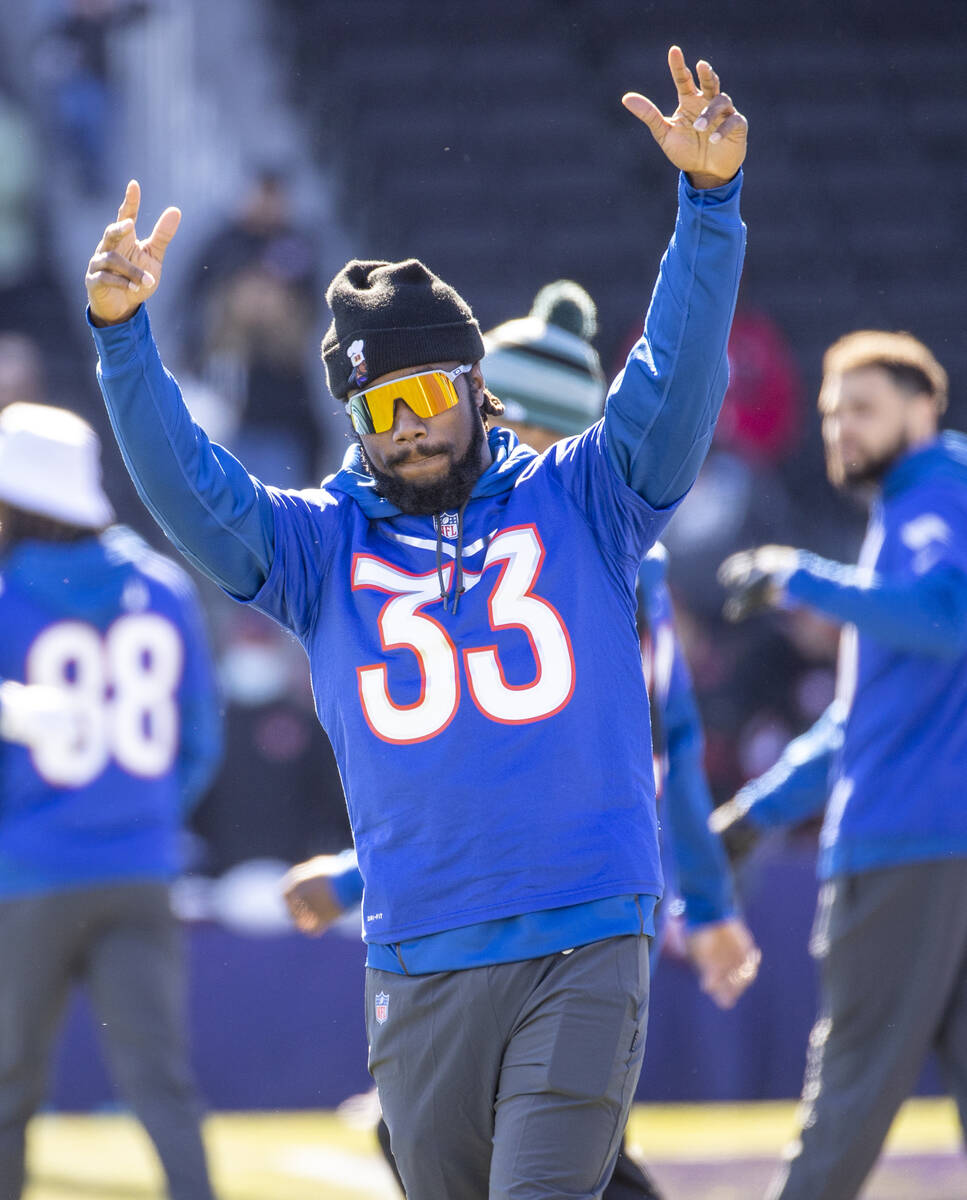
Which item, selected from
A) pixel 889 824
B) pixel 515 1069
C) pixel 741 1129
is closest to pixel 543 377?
pixel 889 824

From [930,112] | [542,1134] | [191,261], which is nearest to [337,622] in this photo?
[542,1134]

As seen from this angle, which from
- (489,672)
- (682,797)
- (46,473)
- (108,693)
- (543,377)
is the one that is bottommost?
(682,797)

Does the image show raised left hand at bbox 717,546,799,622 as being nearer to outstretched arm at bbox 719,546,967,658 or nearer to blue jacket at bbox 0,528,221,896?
outstretched arm at bbox 719,546,967,658

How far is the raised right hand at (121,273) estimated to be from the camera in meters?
2.57

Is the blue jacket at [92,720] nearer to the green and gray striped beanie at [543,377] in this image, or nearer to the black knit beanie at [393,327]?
the green and gray striped beanie at [543,377]

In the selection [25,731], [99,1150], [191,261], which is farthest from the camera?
[191,261]

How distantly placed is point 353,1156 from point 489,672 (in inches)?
149

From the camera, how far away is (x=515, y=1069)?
2.56 m

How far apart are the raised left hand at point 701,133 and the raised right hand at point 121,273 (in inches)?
27.7

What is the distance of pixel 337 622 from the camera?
2.75 m

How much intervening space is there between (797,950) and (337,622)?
14.9ft

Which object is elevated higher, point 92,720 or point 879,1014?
point 92,720

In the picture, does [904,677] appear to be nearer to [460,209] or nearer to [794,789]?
[794,789]

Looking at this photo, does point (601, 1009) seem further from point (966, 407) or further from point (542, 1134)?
point (966, 407)
